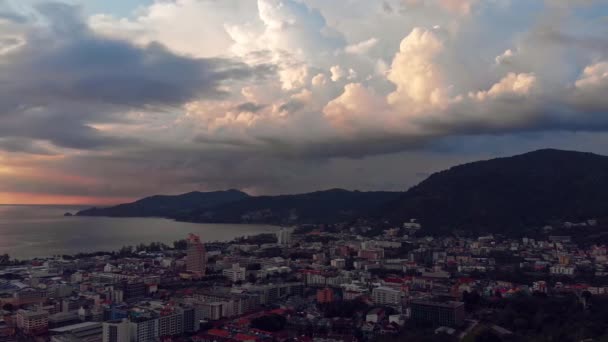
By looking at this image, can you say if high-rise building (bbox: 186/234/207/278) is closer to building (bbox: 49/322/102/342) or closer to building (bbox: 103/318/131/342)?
building (bbox: 49/322/102/342)

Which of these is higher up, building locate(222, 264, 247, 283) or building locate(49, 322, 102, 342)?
building locate(222, 264, 247, 283)

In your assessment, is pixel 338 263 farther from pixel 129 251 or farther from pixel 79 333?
pixel 79 333

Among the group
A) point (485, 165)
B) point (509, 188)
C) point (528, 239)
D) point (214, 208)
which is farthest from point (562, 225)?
point (214, 208)

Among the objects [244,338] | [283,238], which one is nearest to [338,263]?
[283,238]

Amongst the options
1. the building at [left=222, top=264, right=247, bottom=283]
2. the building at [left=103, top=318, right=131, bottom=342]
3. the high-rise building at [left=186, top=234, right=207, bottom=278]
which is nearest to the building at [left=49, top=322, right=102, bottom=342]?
the building at [left=103, top=318, right=131, bottom=342]

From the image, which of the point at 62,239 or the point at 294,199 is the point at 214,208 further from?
the point at 62,239

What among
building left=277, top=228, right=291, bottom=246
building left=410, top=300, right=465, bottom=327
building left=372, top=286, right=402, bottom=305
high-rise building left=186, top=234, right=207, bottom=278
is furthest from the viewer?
building left=277, top=228, right=291, bottom=246

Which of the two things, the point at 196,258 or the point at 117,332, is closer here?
the point at 117,332
